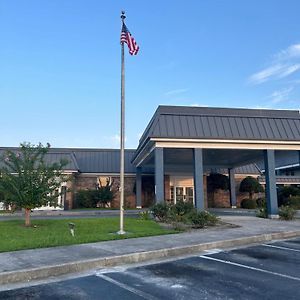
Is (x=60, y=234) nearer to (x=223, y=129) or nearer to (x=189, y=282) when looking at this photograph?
(x=189, y=282)

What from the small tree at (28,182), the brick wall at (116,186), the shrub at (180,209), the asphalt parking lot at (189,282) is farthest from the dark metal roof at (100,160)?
the asphalt parking lot at (189,282)

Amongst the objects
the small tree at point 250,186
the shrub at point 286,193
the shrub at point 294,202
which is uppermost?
the small tree at point 250,186

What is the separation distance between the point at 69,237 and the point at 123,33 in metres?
7.68

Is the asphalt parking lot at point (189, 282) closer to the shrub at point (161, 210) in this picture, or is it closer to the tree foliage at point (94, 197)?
the shrub at point (161, 210)

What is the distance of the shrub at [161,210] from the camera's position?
16375mm

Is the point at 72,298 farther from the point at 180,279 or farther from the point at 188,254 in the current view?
the point at 188,254

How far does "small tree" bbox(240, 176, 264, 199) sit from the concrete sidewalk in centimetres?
2055

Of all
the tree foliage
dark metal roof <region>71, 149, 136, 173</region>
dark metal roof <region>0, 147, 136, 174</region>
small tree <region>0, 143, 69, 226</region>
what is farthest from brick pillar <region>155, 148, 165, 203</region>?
dark metal roof <region>71, 149, 136, 173</region>

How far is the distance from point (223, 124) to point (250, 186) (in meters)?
14.9

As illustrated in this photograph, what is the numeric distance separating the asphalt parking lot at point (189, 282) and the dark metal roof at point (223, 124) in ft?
34.9

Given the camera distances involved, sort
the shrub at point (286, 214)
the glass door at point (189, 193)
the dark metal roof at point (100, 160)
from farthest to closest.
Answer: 1. the dark metal roof at point (100, 160)
2. the glass door at point (189, 193)
3. the shrub at point (286, 214)

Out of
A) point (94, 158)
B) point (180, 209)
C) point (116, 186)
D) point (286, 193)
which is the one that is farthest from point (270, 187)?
point (94, 158)

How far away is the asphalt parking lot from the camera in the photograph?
18.2 ft

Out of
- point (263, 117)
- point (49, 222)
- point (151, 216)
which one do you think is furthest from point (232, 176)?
point (49, 222)
